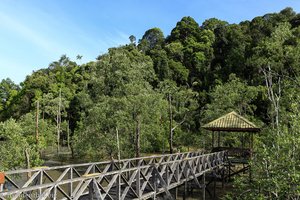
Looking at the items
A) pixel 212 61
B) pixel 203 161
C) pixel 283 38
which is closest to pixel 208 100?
pixel 212 61

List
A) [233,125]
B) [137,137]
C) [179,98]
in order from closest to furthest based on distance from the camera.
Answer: [233,125], [137,137], [179,98]

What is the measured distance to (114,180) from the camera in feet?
29.1

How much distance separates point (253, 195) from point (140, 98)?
1631cm

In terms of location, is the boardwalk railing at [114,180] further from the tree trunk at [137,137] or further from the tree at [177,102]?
the tree at [177,102]

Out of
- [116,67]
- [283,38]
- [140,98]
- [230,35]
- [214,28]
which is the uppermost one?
[214,28]

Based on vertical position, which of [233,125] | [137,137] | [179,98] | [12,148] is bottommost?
[12,148]

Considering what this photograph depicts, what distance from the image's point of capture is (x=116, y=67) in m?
27.3

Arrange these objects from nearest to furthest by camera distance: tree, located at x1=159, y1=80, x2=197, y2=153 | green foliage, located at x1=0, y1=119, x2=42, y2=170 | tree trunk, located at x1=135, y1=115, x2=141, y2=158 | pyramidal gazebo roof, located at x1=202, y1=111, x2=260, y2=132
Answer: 1. green foliage, located at x1=0, y1=119, x2=42, y2=170
2. pyramidal gazebo roof, located at x1=202, y1=111, x2=260, y2=132
3. tree trunk, located at x1=135, y1=115, x2=141, y2=158
4. tree, located at x1=159, y1=80, x2=197, y2=153

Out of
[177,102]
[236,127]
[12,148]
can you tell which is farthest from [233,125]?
[177,102]

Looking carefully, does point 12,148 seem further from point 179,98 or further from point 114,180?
point 179,98

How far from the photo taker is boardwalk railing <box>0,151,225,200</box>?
7.72 metres

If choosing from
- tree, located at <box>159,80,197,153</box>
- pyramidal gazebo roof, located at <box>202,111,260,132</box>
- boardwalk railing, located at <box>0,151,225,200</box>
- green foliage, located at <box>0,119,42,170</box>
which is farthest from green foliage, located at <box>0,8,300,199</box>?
boardwalk railing, located at <box>0,151,225,200</box>

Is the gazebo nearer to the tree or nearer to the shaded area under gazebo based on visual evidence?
the shaded area under gazebo

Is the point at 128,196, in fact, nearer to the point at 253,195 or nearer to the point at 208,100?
the point at 253,195
